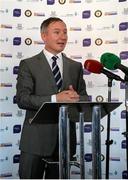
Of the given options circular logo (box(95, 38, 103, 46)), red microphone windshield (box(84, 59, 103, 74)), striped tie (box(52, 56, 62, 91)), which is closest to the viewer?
red microphone windshield (box(84, 59, 103, 74))

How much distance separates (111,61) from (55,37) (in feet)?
1.94

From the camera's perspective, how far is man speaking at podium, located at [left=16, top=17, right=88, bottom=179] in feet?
8.91

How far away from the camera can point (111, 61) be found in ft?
8.27

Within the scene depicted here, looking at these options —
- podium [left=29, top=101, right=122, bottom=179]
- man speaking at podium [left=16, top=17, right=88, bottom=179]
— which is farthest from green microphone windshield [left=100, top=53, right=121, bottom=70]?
podium [left=29, top=101, right=122, bottom=179]

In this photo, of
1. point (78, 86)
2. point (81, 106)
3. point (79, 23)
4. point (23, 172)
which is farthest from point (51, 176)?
point (79, 23)

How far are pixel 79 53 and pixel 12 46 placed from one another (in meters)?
0.70

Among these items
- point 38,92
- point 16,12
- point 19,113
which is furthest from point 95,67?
point 16,12

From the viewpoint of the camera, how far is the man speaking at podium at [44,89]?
2.71m

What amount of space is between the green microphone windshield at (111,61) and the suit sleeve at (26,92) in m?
0.48

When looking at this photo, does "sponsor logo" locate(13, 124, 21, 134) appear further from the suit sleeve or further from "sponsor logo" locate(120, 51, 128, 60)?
"sponsor logo" locate(120, 51, 128, 60)

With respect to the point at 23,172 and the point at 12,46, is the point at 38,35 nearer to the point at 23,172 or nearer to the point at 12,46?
the point at 12,46

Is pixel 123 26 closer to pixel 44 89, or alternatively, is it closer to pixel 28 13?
pixel 28 13

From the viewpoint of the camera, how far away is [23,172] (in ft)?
9.22

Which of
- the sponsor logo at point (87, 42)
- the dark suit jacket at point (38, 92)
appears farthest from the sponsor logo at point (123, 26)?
the dark suit jacket at point (38, 92)
